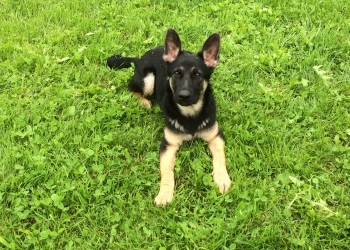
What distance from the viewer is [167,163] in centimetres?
405

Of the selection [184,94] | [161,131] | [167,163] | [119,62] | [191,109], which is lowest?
[161,131]

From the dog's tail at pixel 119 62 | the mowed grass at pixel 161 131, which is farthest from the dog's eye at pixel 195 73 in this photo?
the dog's tail at pixel 119 62

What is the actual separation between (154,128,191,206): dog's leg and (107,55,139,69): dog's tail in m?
1.50

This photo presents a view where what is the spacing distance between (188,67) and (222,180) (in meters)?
1.29

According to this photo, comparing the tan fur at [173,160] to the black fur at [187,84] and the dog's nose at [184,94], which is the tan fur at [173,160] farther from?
the dog's nose at [184,94]

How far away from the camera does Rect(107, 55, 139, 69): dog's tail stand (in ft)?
17.7

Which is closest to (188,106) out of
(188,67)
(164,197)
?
(188,67)

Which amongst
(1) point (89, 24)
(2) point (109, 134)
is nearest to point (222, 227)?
(2) point (109, 134)

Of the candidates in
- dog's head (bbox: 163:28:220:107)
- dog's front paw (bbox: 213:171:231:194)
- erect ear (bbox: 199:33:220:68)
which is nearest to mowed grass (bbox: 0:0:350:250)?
dog's front paw (bbox: 213:171:231:194)

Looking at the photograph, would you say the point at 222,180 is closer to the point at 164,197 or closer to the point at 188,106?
the point at 164,197

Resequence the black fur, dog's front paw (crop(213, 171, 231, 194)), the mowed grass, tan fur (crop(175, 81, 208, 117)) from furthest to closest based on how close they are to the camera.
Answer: tan fur (crop(175, 81, 208, 117)) < the black fur < dog's front paw (crop(213, 171, 231, 194)) < the mowed grass

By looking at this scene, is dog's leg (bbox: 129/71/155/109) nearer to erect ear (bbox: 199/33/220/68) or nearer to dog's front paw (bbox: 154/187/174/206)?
erect ear (bbox: 199/33/220/68)

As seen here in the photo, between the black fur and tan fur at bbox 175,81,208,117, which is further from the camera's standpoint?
tan fur at bbox 175,81,208,117

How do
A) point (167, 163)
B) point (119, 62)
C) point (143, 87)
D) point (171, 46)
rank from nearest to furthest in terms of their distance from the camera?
point (167, 163)
point (171, 46)
point (143, 87)
point (119, 62)
